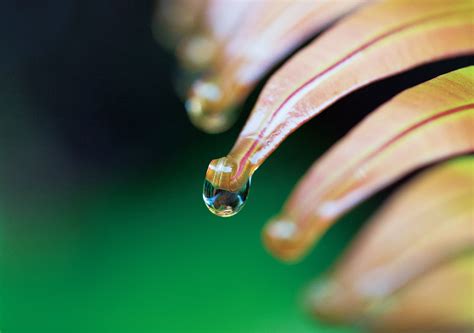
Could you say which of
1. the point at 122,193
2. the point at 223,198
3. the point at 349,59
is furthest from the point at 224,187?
the point at 122,193

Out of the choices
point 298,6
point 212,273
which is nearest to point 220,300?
point 212,273

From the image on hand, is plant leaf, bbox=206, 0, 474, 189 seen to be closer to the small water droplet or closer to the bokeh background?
the small water droplet

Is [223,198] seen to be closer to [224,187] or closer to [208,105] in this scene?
[224,187]

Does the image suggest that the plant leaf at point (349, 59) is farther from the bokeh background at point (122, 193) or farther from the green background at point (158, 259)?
the green background at point (158, 259)

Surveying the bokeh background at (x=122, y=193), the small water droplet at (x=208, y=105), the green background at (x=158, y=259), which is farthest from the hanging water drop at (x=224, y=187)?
the green background at (x=158, y=259)

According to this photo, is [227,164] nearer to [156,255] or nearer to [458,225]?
[458,225]
